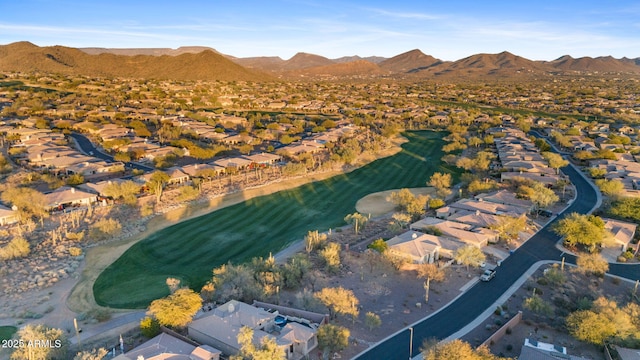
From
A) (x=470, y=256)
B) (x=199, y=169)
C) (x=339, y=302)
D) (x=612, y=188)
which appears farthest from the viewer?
(x=199, y=169)

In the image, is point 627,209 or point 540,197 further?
point 540,197

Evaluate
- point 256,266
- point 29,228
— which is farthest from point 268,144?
point 256,266

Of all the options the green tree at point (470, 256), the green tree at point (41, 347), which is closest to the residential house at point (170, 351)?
the green tree at point (41, 347)

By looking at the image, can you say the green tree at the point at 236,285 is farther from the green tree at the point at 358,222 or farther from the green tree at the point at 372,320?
the green tree at the point at 358,222

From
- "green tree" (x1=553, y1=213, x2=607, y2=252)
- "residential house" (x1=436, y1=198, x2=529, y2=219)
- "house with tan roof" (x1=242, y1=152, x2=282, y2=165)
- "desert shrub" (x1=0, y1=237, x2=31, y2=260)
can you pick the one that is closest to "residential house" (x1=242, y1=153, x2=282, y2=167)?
"house with tan roof" (x1=242, y1=152, x2=282, y2=165)

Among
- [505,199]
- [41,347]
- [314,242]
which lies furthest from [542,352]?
[505,199]

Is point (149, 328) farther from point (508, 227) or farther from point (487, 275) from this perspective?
point (508, 227)

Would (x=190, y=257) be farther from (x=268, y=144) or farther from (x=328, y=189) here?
(x=268, y=144)
